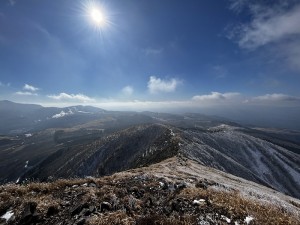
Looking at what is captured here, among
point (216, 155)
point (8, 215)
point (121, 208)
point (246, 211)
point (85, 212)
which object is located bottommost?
point (216, 155)

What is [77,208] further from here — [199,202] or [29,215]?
[199,202]

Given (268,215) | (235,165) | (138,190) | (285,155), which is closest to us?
(268,215)

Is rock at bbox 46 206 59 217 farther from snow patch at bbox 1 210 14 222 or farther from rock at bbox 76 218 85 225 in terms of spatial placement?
rock at bbox 76 218 85 225

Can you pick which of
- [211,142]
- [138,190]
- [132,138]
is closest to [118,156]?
[132,138]

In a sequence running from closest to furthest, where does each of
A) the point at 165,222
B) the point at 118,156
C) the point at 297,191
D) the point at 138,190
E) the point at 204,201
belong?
the point at 165,222 < the point at 204,201 < the point at 138,190 < the point at 297,191 < the point at 118,156

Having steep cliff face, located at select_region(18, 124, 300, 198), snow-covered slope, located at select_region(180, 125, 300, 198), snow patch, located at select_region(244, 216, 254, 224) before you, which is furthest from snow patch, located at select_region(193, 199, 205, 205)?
steep cliff face, located at select_region(18, 124, 300, 198)

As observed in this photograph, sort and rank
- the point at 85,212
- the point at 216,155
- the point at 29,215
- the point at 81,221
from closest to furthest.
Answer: the point at 81,221 → the point at 29,215 → the point at 85,212 → the point at 216,155

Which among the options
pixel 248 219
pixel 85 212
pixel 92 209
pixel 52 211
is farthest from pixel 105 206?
pixel 248 219

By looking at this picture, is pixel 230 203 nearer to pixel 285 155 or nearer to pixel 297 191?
pixel 297 191

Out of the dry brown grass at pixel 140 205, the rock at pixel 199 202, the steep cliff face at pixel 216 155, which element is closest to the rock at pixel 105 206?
the dry brown grass at pixel 140 205

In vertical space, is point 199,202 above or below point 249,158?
above

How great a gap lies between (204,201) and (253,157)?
102 meters

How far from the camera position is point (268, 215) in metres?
9.14

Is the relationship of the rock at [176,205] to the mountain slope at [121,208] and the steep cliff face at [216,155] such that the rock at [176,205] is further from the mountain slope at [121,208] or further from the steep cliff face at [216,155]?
the steep cliff face at [216,155]
